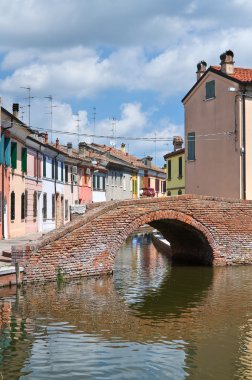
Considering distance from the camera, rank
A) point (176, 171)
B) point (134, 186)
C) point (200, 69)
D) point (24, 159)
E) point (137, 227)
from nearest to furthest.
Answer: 1. point (137, 227)
2. point (24, 159)
3. point (200, 69)
4. point (176, 171)
5. point (134, 186)

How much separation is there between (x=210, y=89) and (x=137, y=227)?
1264 centimetres

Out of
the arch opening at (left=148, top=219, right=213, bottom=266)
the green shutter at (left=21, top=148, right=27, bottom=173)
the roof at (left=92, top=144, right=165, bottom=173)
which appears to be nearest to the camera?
the arch opening at (left=148, top=219, right=213, bottom=266)

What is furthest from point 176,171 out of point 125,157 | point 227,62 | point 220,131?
point 125,157

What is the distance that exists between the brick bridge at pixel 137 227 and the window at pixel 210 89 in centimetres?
854

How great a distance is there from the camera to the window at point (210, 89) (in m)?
29.9

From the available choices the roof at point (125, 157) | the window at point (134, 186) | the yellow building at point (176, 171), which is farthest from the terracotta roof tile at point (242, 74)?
the window at point (134, 186)

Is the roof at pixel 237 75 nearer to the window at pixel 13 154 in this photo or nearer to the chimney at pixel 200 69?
the chimney at pixel 200 69

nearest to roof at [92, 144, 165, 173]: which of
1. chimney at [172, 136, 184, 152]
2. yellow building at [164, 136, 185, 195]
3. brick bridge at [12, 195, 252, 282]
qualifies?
chimney at [172, 136, 184, 152]

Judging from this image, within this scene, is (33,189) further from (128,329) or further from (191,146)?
(128,329)

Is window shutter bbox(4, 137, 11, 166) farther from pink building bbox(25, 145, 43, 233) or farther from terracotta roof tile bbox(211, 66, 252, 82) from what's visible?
terracotta roof tile bbox(211, 66, 252, 82)

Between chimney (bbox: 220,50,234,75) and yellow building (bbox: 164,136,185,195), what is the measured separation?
45.7 ft

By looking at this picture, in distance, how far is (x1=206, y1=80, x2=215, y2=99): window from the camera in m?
29.9

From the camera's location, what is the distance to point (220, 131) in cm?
2908

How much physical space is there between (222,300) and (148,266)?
8.31 m
